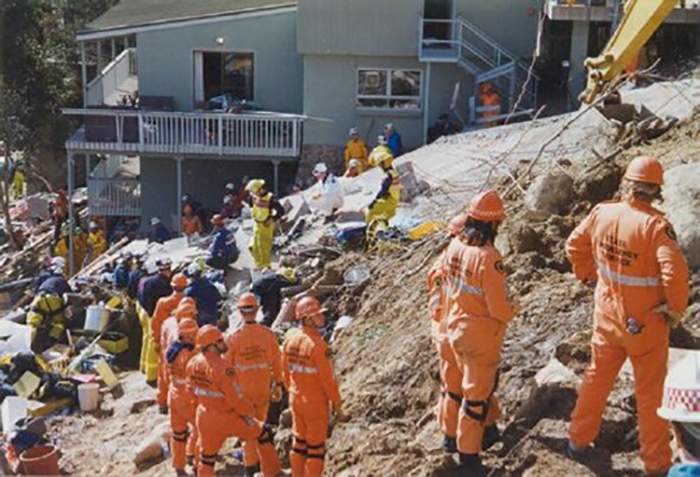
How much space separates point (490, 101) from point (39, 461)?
15.6 m

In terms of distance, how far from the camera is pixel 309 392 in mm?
8422

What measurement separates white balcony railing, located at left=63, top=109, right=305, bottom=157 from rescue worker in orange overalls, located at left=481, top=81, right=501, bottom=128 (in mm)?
4357

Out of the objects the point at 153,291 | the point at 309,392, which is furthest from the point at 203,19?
the point at 309,392

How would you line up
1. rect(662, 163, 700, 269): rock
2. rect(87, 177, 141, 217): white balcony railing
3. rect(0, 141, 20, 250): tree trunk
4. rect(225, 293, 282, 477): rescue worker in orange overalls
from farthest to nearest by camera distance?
rect(0, 141, 20, 250): tree trunk, rect(87, 177, 141, 217): white balcony railing, rect(225, 293, 282, 477): rescue worker in orange overalls, rect(662, 163, 700, 269): rock

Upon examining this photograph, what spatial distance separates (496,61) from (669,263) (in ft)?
62.1

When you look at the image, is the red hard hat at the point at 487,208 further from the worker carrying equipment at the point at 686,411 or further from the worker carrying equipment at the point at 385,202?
the worker carrying equipment at the point at 385,202

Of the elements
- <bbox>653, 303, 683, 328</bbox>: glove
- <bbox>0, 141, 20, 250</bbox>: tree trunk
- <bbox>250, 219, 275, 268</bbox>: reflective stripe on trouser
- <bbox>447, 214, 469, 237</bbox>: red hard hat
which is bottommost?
<bbox>0, 141, 20, 250</bbox>: tree trunk

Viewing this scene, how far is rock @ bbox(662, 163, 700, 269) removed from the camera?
8500mm

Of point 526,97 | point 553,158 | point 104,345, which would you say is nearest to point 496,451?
point 553,158

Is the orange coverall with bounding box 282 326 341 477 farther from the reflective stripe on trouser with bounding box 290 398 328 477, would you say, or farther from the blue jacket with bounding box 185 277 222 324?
the blue jacket with bounding box 185 277 222 324

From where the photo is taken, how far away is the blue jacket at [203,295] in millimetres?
12867

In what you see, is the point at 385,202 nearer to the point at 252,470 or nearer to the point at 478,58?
the point at 252,470

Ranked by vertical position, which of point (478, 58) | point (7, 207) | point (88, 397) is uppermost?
point (478, 58)

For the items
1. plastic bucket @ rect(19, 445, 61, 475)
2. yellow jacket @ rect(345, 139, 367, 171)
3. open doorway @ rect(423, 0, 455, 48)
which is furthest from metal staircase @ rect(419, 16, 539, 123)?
plastic bucket @ rect(19, 445, 61, 475)
